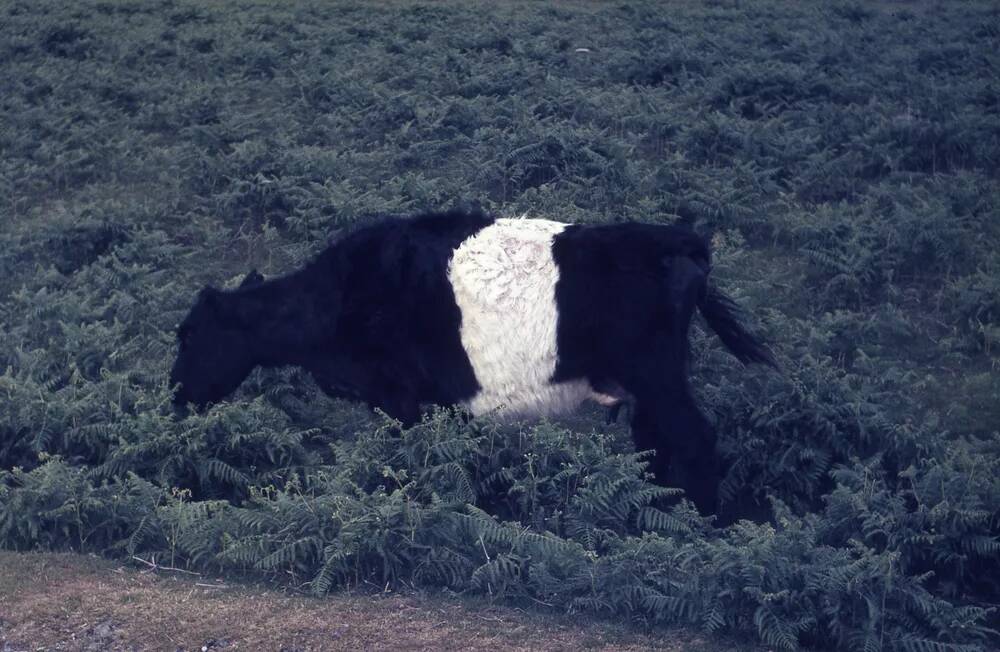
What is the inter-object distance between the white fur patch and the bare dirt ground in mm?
1938

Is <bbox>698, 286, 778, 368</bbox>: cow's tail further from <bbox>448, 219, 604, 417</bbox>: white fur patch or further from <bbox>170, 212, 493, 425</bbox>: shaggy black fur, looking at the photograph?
<bbox>170, 212, 493, 425</bbox>: shaggy black fur

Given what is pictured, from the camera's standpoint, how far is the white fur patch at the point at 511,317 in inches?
282

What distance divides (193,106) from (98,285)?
4.27 meters

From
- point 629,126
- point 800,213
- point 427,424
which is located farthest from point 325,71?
point 427,424

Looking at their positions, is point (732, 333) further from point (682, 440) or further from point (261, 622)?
point (261, 622)

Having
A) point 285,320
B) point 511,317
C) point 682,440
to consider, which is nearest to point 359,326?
point 285,320

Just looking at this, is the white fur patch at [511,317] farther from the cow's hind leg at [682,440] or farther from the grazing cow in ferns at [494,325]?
the cow's hind leg at [682,440]

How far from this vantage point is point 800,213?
10.6 m

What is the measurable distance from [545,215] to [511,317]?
3.34 meters

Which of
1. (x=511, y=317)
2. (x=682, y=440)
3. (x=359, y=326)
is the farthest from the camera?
(x=359, y=326)

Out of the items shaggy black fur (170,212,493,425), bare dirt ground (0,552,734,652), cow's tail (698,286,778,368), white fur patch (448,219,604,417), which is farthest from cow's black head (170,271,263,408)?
cow's tail (698,286,778,368)

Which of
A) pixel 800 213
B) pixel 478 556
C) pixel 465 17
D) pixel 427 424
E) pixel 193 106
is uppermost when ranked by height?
pixel 465 17

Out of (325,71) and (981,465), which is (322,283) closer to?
(981,465)

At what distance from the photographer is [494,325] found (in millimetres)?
7207
